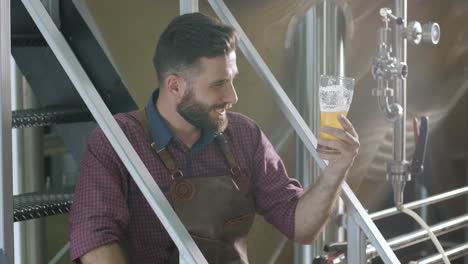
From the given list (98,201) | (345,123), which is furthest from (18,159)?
(345,123)

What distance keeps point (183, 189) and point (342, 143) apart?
1.34 feet

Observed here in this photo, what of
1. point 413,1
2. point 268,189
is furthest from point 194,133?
point 413,1

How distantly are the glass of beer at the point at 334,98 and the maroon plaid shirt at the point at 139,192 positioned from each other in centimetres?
37

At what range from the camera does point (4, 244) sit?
6.46 ft

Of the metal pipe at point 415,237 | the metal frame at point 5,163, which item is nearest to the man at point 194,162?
the metal frame at point 5,163

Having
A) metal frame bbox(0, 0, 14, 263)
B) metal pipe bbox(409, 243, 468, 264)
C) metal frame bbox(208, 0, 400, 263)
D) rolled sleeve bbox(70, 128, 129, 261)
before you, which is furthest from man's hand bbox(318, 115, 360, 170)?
metal pipe bbox(409, 243, 468, 264)

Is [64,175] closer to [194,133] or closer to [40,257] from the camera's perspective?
[40,257]

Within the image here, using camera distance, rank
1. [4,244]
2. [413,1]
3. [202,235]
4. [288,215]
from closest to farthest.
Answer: [4,244], [202,235], [288,215], [413,1]

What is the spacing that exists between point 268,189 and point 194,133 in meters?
0.25

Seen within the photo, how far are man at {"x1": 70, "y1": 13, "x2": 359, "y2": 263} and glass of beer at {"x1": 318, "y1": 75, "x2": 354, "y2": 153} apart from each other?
70 millimetres

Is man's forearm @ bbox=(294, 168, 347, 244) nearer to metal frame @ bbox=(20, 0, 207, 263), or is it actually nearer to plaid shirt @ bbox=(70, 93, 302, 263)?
plaid shirt @ bbox=(70, 93, 302, 263)

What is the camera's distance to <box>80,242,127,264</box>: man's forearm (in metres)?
1.95

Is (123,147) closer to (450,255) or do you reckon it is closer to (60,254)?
(60,254)

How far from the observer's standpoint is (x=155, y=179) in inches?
84.4
